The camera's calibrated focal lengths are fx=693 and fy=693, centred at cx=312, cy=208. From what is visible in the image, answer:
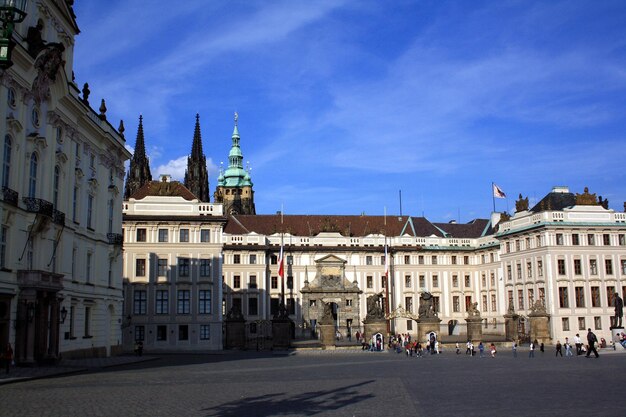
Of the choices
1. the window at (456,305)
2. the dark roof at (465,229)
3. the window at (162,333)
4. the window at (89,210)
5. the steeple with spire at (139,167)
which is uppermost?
the steeple with spire at (139,167)

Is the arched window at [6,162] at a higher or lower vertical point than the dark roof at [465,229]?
lower

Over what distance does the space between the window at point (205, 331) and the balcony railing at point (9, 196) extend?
119 feet

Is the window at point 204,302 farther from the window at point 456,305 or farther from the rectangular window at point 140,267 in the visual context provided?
the window at point 456,305

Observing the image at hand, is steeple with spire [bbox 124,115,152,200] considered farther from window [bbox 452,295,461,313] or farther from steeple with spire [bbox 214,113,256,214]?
window [bbox 452,295,461,313]

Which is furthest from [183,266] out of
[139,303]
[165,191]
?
[165,191]

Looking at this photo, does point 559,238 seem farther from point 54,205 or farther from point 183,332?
point 54,205

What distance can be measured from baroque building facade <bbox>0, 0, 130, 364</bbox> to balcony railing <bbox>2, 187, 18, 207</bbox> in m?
Answer: 0.05

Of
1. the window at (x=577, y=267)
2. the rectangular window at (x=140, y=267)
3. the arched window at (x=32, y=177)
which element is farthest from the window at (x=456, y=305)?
the arched window at (x=32, y=177)

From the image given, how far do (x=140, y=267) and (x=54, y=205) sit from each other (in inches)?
1200

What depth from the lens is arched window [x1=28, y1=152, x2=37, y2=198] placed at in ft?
112

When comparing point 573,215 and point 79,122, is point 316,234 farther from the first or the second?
point 79,122

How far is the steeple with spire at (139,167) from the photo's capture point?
114 m

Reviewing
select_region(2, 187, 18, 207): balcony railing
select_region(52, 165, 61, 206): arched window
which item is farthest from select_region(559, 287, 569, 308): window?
select_region(2, 187, 18, 207): balcony railing

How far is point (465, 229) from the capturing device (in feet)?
304
